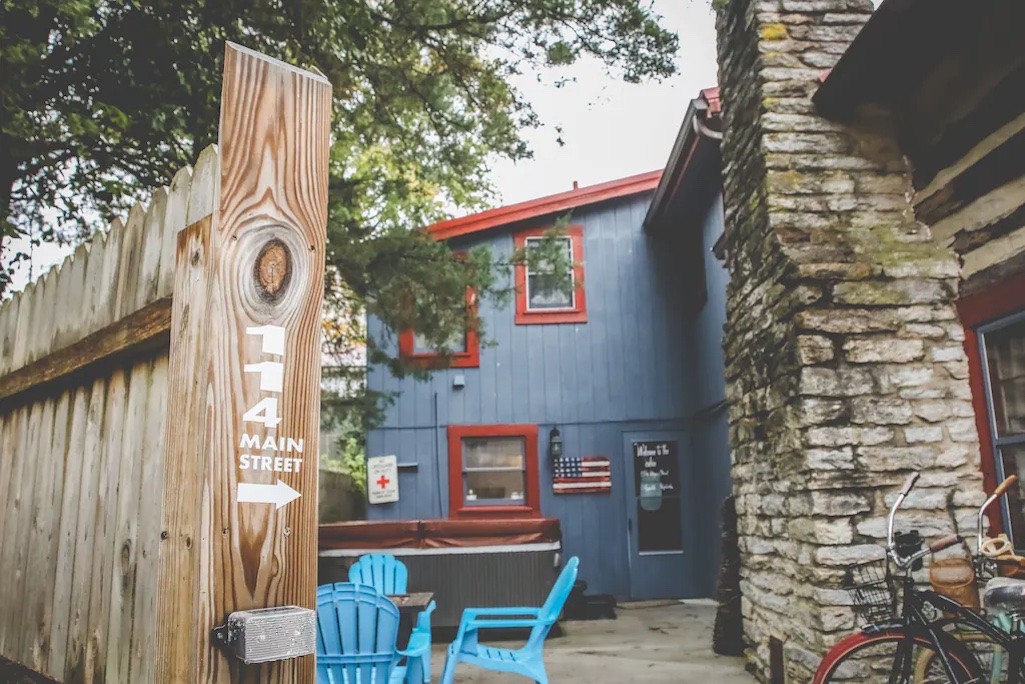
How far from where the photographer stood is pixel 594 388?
10852 mm

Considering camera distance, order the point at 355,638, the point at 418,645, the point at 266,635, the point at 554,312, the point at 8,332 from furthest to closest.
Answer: the point at 554,312, the point at 418,645, the point at 355,638, the point at 8,332, the point at 266,635

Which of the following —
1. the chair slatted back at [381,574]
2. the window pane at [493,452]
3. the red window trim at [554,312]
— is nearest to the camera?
the chair slatted back at [381,574]

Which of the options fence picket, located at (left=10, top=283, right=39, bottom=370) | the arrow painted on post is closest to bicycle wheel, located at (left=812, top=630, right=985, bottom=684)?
the arrow painted on post

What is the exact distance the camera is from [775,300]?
4.78 meters

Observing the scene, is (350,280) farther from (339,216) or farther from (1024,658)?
(1024,658)

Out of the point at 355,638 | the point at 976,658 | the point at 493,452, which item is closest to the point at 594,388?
the point at 493,452

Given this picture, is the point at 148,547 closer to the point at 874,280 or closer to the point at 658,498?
the point at 874,280

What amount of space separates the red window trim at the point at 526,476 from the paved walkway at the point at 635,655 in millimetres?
2119

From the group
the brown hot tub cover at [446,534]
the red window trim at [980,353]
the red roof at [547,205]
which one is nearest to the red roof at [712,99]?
the red roof at [547,205]

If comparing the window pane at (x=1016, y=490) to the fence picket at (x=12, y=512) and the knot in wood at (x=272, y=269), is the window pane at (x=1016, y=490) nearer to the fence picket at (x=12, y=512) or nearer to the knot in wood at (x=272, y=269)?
the knot in wood at (x=272, y=269)

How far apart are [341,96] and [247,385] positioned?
5.19m

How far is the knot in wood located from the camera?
4.38 ft

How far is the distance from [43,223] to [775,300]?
219 inches

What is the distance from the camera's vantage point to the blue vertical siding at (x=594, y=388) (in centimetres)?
1045
